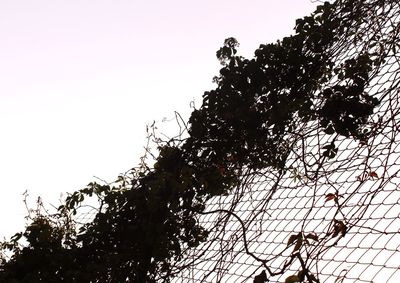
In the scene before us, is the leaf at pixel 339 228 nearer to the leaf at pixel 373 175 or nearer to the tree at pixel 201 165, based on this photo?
the leaf at pixel 373 175

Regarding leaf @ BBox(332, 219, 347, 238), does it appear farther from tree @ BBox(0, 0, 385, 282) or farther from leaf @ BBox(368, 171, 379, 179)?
tree @ BBox(0, 0, 385, 282)

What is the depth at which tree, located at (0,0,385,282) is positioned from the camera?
7.95ft

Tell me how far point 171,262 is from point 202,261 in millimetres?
280

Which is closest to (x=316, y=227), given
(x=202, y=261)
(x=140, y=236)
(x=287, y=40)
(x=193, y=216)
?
(x=202, y=261)

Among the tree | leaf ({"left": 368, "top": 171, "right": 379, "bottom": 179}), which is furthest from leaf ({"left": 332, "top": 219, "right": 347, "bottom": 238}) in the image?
the tree

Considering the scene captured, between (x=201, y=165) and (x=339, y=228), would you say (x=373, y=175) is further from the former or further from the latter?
(x=201, y=165)

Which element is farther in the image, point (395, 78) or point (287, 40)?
point (287, 40)

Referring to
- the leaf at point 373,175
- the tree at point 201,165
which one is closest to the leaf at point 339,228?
the leaf at point 373,175

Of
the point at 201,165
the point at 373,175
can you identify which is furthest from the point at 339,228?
the point at 201,165

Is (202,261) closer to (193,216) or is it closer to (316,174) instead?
(193,216)

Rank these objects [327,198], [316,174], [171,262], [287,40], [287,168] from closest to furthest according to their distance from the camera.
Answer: [327,198], [316,174], [287,168], [171,262], [287,40]

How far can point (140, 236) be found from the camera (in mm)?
2514

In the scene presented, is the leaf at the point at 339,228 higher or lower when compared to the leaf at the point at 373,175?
lower

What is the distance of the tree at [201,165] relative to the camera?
7.95 ft
